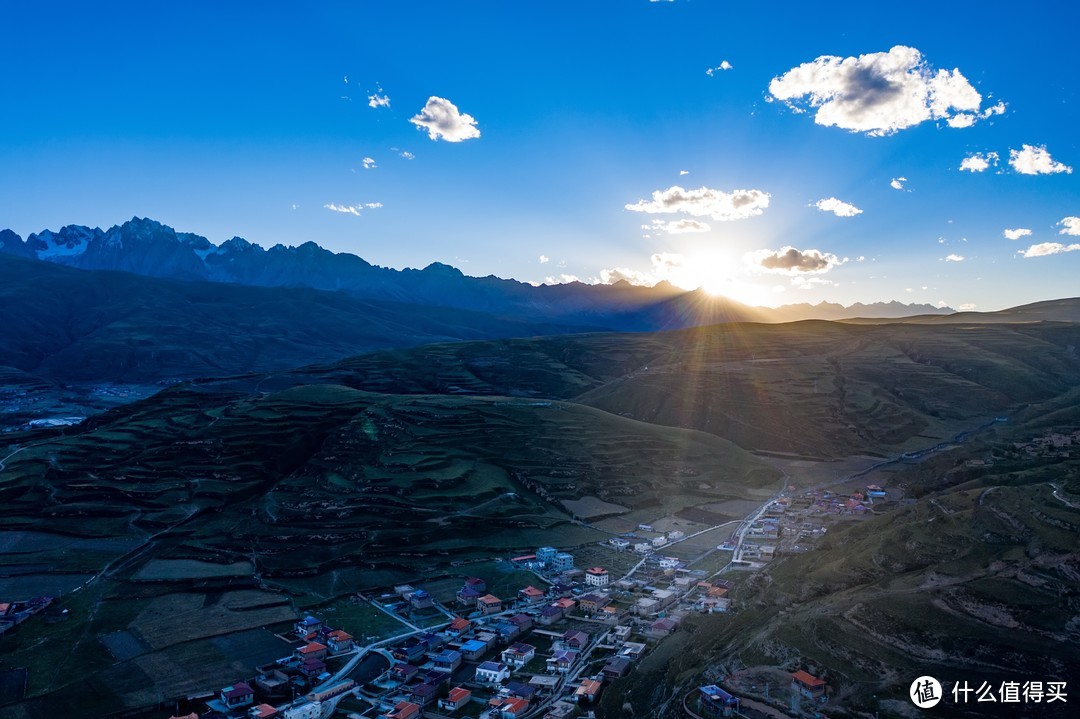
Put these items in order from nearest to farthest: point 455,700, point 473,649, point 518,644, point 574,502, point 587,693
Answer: point 587,693 → point 455,700 → point 473,649 → point 518,644 → point 574,502

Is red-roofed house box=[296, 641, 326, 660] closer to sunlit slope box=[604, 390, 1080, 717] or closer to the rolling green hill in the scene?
the rolling green hill

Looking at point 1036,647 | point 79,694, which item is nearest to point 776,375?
point 1036,647

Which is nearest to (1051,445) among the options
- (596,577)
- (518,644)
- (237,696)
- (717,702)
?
(596,577)

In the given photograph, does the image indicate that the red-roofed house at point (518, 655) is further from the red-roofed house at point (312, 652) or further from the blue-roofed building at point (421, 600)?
the red-roofed house at point (312, 652)

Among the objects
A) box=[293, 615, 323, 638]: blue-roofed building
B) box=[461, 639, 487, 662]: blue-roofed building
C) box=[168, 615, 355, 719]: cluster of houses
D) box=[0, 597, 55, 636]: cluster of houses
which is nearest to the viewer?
box=[168, 615, 355, 719]: cluster of houses

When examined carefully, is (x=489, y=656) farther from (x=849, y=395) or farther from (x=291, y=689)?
(x=849, y=395)

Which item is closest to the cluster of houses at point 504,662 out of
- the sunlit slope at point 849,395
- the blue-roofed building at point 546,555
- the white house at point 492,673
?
the white house at point 492,673

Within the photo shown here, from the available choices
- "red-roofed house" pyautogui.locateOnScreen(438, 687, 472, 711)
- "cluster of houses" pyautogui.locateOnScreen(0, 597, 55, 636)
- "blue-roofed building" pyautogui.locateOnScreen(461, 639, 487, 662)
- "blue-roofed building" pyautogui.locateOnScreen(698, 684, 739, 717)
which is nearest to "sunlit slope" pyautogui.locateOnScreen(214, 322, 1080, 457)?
"blue-roofed building" pyautogui.locateOnScreen(461, 639, 487, 662)
